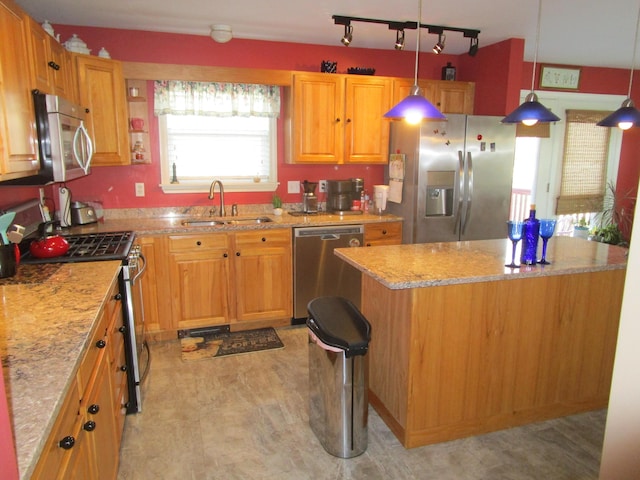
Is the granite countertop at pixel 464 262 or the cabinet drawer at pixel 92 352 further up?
the granite countertop at pixel 464 262

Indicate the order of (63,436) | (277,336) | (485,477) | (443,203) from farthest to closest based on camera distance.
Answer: (443,203) → (277,336) → (485,477) → (63,436)

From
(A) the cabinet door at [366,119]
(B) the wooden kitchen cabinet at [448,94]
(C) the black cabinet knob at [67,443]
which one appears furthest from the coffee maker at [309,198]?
(C) the black cabinet knob at [67,443]

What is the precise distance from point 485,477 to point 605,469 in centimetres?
135

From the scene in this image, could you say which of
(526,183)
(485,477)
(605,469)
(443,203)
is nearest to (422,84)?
(443,203)

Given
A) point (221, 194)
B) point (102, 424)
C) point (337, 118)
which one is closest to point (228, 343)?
point (221, 194)

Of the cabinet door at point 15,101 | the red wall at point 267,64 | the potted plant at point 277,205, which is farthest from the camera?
the potted plant at point 277,205

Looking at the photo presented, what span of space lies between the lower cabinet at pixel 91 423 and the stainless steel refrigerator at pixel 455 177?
2.64 meters

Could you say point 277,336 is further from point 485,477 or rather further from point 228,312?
point 485,477

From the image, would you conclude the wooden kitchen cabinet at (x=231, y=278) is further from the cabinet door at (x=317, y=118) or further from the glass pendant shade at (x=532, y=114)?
the glass pendant shade at (x=532, y=114)

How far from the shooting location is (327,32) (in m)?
3.95

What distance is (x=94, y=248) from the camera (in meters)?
2.76

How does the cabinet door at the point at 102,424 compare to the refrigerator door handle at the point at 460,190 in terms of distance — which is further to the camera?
the refrigerator door handle at the point at 460,190

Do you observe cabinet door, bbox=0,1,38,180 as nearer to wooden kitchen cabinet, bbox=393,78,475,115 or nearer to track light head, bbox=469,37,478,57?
wooden kitchen cabinet, bbox=393,78,475,115

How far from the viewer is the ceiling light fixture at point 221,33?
3.75m
